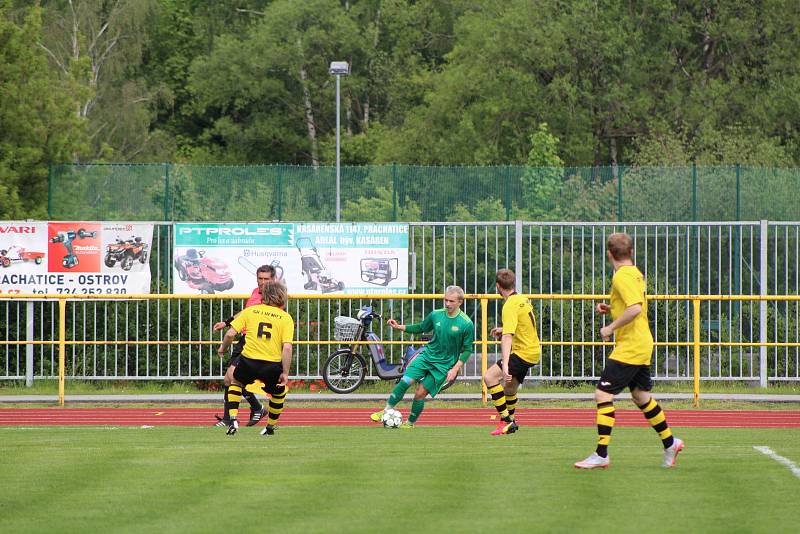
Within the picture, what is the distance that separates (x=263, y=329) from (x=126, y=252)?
9.00 meters

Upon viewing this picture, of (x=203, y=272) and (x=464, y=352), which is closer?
(x=464, y=352)

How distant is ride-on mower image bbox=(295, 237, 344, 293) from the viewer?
2216 centimetres

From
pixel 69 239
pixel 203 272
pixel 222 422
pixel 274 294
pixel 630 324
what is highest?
pixel 69 239

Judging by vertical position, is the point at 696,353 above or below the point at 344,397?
above

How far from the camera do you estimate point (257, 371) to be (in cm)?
1389

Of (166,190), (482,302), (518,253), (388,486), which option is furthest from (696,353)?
(388,486)

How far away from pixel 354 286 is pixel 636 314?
454 inches

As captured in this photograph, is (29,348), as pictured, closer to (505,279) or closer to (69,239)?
(69,239)

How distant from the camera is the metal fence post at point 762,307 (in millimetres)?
21594

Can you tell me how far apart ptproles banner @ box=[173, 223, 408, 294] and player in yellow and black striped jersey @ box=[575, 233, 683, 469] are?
11.2m

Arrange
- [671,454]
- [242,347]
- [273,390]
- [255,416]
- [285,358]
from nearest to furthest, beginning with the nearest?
[671,454] → [285,358] → [273,390] → [242,347] → [255,416]

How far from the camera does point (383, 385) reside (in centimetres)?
2180

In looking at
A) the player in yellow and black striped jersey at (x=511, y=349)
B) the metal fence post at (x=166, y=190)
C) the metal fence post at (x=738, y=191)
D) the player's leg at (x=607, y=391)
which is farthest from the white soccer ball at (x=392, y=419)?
the metal fence post at (x=738, y=191)

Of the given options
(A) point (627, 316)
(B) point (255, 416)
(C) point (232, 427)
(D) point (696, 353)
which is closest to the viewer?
(A) point (627, 316)
